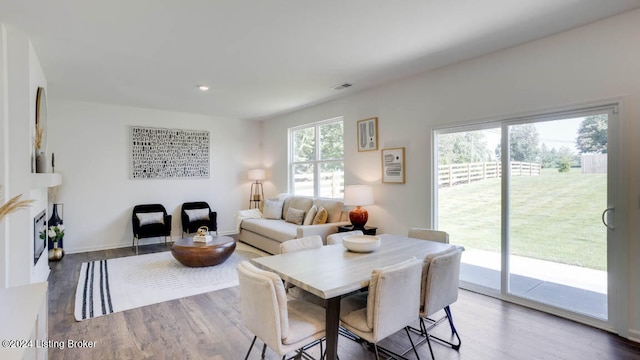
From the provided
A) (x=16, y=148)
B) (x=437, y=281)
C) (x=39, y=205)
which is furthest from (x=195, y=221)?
(x=437, y=281)

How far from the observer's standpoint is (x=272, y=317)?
5.49 ft

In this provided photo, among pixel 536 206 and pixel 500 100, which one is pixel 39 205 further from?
pixel 536 206

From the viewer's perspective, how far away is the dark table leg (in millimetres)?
1784

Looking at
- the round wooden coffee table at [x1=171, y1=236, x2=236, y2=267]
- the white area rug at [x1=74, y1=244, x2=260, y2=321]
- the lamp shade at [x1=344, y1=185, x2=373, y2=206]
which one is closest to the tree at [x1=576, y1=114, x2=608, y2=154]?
the lamp shade at [x1=344, y1=185, x2=373, y2=206]

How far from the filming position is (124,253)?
5285 millimetres

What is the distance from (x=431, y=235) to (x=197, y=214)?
466 cm

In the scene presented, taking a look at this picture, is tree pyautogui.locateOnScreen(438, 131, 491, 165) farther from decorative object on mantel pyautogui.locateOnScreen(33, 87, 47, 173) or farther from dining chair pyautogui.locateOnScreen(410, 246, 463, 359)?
decorative object on mantel pyautogui.locateOnScreen(33, 87, 47, 173)

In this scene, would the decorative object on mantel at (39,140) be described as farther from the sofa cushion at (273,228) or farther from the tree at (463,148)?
the tree at (463,148)

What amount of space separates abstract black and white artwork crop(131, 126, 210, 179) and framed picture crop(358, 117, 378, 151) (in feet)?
11.6

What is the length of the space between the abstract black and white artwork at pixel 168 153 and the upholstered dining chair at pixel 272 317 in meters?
5.09

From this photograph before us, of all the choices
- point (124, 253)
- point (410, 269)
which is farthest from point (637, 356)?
point (124, 253)

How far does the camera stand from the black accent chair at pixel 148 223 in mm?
5480

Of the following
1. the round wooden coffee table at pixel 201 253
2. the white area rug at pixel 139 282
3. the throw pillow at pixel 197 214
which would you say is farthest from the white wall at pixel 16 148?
the throw pillow at pixel 197 214

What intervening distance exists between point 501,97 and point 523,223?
4.31ft
